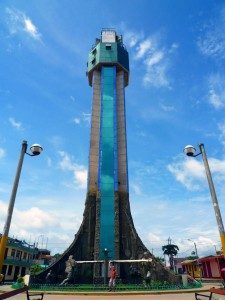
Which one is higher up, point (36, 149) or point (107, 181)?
point (107, 181)

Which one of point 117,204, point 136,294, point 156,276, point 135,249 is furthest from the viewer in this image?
point 117,204

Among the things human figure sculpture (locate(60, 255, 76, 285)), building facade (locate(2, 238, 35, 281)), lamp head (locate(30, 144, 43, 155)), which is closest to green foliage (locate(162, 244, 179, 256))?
building facade (locate(2, 238, 35, 281))

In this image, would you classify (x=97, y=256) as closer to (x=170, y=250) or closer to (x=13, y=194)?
(x=13, y=194)

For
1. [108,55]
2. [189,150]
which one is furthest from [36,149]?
[108,55]

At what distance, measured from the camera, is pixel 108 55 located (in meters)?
38.2

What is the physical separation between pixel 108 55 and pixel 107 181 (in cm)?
1792

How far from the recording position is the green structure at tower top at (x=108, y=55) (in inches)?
1492

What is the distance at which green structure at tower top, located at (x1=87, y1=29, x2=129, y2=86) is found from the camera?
1492 inches

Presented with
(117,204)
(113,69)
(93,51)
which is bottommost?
(117,204)

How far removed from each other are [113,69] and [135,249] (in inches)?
917

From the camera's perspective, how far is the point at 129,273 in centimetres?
2822

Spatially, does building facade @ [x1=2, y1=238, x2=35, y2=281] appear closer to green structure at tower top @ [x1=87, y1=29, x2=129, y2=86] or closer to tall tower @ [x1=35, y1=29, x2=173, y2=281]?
tall tower @ [x1=35, y1=29, x2=173, y2=281]

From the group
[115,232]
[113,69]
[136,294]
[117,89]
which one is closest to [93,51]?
[113,69]

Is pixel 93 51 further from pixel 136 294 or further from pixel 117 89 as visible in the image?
pixel 136 294
